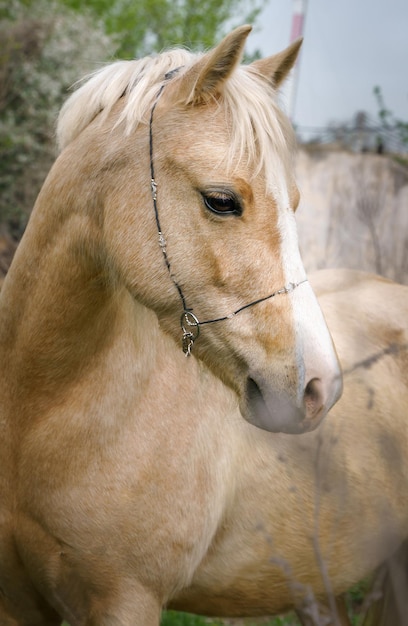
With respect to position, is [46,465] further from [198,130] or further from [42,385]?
[198,130]

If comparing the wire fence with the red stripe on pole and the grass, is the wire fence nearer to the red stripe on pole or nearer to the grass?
the red stripe on pole

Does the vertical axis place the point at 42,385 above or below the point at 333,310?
above

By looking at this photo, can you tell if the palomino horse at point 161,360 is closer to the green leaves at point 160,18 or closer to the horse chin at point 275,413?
the horse chin at point 275,413

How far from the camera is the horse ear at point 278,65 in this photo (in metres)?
2.53

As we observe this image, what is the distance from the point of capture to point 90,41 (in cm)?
1027

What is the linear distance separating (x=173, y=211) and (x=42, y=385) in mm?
811

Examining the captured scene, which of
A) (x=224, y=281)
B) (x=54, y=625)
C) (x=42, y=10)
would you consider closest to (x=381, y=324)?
(x=224, y=281)

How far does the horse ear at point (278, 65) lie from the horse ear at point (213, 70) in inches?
10.0

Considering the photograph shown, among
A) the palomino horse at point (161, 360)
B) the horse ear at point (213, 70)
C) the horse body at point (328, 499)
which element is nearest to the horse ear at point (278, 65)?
the palomino horse at point (161, 360)

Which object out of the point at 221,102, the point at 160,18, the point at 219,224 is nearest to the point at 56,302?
the point at 219,224

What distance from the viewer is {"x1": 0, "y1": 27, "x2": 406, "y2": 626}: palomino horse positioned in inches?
86.0

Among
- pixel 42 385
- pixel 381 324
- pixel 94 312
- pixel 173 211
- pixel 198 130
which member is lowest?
pixel 381 324

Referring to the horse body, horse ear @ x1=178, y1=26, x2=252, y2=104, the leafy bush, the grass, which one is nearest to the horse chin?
the horse body

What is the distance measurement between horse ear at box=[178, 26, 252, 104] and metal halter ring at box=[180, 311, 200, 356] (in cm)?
69
